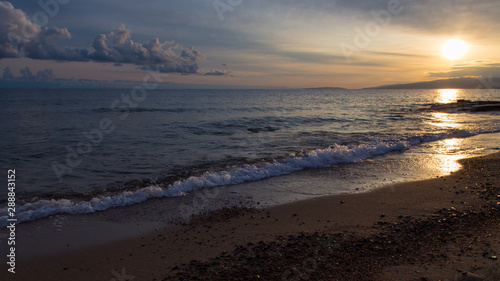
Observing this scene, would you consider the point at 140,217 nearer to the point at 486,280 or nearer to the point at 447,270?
the point at 447,270

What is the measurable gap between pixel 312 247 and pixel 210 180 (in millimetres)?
4864

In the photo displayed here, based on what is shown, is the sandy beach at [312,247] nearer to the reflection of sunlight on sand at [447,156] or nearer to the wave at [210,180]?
the wave at [210,180]

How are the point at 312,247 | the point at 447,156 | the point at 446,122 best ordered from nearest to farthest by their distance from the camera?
the point at 312,247 < the point at 447,156 < the point at 446,122

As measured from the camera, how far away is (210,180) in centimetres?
907

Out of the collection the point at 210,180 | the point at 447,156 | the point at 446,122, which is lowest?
the point at 210,180

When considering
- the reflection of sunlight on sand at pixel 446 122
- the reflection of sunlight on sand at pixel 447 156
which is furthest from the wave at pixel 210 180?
the reflection of sunlight on sand at pixel 446 122

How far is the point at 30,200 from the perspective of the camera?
7562 millimetres

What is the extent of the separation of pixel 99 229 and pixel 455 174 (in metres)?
10.5

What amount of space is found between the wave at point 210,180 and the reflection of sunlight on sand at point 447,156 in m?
1.57

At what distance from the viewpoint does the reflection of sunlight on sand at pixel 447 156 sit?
10.5m

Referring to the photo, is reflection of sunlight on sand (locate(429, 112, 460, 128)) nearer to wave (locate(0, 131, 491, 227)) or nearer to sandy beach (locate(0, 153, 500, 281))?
wave (locate(0, 131, 491, 227))

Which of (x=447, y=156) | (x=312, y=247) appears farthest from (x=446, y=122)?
(x=312, y=247)

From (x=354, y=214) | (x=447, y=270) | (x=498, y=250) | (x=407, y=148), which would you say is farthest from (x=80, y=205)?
(x=407, y=148)

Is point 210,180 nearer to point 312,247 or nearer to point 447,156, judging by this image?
point 312,247
